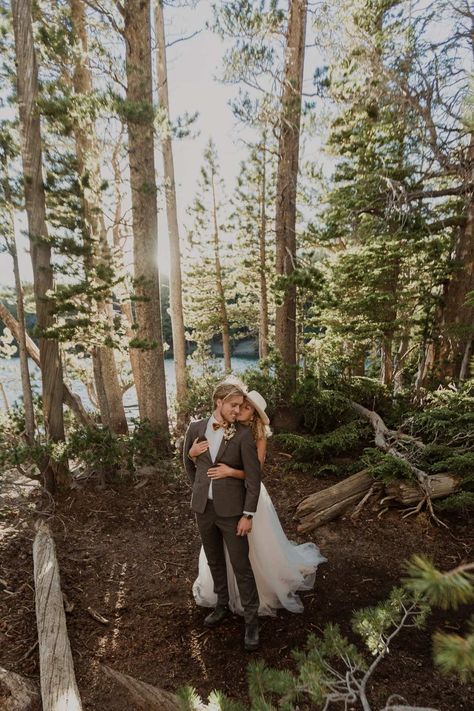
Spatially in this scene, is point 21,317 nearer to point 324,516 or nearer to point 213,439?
point 213,439

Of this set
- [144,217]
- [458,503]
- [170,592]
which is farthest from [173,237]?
[458,503]

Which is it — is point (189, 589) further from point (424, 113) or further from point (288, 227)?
point (424, 113)

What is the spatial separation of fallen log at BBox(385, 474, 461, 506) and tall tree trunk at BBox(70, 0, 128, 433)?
4.59m

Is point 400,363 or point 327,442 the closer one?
point 327,442

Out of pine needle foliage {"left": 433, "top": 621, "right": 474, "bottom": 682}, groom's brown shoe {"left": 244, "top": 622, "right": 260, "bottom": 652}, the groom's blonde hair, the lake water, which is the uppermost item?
the groom's blonde hair

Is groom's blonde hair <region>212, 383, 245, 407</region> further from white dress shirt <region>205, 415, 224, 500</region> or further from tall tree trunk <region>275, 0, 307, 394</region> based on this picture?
tall tree trunk <region>275, 0, 307, 394</region>

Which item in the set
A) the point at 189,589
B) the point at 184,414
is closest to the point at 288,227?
the point at 184,414

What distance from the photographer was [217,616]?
148 inches

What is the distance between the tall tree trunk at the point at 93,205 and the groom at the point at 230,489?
131 inches

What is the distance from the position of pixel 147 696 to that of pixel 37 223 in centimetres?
551

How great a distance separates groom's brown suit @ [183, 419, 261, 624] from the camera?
3.36 m

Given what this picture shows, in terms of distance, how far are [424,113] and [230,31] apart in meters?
3.91

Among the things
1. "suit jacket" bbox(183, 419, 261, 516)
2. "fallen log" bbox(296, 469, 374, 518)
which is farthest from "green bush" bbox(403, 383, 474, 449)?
"suit jacket" bbox(183, 419, 261, 516)

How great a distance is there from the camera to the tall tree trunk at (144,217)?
657 centimetres
